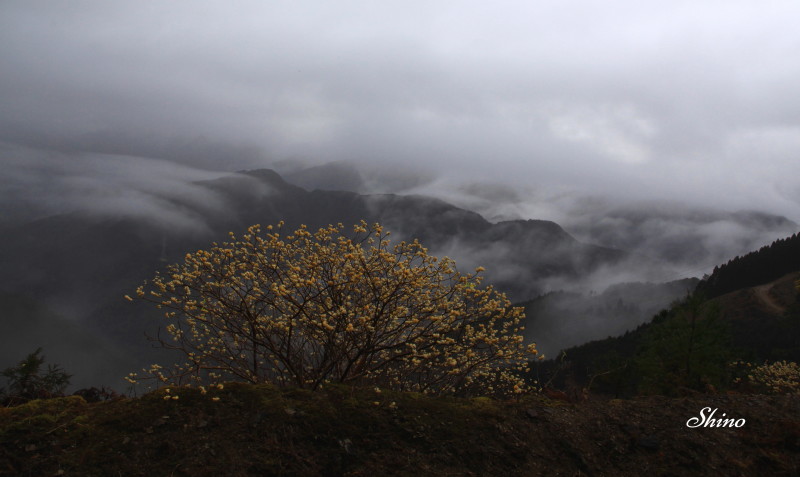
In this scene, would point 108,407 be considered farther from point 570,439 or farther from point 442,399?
point 570,439

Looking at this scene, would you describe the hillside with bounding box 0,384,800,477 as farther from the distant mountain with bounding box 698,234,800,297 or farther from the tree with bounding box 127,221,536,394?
the distant mountain with bounding box 698,234,800,297

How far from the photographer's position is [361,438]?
577 centimetres

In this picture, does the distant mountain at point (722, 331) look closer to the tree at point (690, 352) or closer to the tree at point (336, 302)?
the tree at point (690, 352)

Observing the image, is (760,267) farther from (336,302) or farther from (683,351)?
(336,302)

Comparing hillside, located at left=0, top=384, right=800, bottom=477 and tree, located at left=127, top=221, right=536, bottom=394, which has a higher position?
tree, located at left=127, top=221, right=536, bottom=394

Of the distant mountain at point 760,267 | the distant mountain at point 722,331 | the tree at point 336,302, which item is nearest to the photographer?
the tree at point 336,302

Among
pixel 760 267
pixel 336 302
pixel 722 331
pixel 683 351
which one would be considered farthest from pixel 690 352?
pixel 760 267

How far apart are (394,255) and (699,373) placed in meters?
21.3

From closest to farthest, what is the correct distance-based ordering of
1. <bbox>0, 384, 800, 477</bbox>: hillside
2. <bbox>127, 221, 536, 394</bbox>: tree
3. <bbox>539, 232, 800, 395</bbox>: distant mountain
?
<bbox>0, 384, 800, 477</bbox>: hillside
<bbox>127, 221, 536, 394</bbox>: tree
<bbox>539, 232, 800, 395</bbox>: distant mountain

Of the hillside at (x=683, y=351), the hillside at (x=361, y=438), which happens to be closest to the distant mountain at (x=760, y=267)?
the hillside at (x=683, y=351)

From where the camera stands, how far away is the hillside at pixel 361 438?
5.06 metres

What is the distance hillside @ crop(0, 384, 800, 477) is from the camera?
5059 millimetres

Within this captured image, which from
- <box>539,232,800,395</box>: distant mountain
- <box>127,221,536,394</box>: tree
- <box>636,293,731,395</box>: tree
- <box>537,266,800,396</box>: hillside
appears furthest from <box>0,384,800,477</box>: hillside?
<box>539,232,800,395</box>: distant mountain

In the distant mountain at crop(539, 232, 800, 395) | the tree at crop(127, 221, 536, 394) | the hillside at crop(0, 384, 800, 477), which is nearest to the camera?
the hillside at crop(0, 384, 800, 477)
